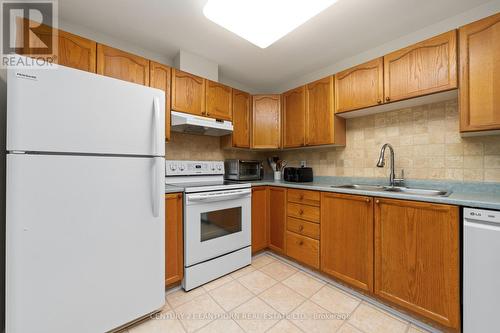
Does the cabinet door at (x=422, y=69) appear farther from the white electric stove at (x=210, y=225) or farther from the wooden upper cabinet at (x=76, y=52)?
the wooden upper cabinet at (x=76, y=52)

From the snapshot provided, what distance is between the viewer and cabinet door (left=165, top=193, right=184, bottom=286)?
1.66 meters

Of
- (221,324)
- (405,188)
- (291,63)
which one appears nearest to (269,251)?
(221,324)

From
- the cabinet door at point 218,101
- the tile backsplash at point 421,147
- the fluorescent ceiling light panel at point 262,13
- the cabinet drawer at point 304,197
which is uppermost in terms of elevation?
the fluorescent ceiling light panel at point 262,13

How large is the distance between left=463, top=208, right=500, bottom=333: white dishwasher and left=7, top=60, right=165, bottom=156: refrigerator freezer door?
198 centimetres

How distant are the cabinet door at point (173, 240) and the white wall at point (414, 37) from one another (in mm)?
2273

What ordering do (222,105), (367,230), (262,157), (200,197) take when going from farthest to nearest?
(262,157) → (222,105) → (200,197) → (367,230)

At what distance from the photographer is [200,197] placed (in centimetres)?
178

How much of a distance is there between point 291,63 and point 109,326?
290 centimetres

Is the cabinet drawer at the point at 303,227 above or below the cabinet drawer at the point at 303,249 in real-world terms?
above

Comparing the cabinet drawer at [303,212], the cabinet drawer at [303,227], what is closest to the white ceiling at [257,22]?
the cabinet drawer at [303,212]

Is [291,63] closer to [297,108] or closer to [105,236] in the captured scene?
[297,108]

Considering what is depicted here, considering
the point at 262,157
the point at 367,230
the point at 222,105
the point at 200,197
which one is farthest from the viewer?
the point at 262,157

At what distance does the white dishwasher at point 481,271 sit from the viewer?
1069 millimetres

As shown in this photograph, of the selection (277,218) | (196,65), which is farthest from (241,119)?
(277,218)
